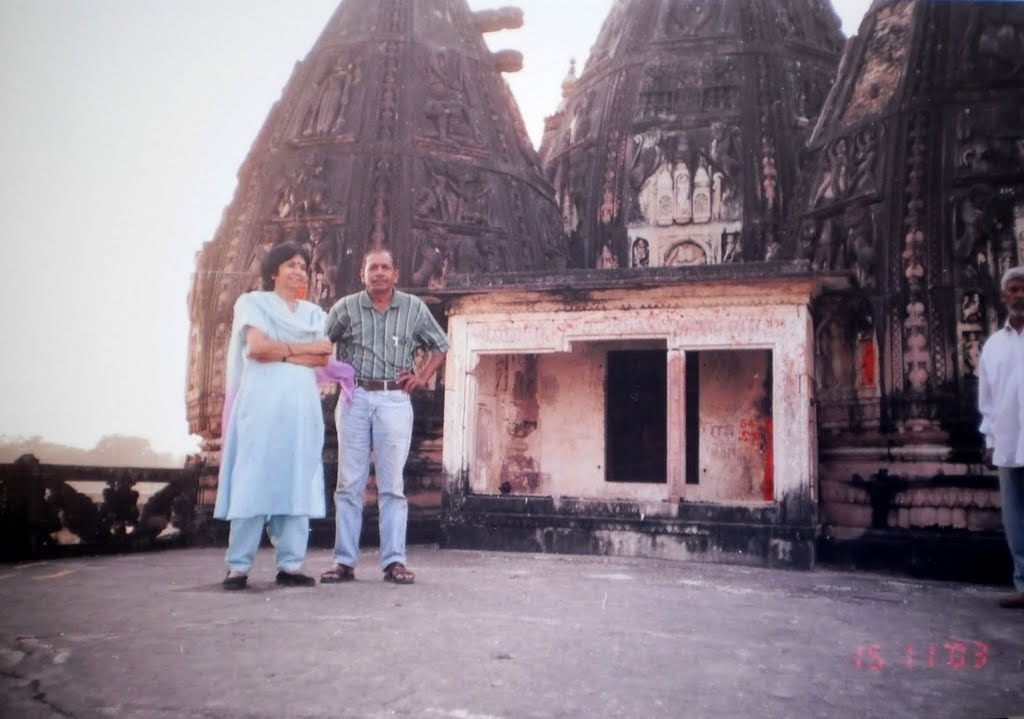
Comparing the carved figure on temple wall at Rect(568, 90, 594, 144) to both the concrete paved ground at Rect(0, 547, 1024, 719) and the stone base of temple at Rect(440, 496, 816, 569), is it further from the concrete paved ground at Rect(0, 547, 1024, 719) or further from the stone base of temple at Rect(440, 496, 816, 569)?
the concrete paved ground at Rect(0, 547, 1024, 719)

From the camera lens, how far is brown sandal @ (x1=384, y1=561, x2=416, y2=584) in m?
5.18

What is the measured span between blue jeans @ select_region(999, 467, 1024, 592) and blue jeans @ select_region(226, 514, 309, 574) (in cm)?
403

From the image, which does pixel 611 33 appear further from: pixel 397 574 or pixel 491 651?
pixel 491 651

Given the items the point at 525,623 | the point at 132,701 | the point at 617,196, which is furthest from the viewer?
the point at 617,196

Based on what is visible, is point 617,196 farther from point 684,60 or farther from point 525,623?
point 525,623

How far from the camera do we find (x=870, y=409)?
28.7 feet

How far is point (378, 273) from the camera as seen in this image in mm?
5496

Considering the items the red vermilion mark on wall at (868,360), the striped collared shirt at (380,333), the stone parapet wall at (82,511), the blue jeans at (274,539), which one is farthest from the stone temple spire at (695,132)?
the blue jeans at (274,539)

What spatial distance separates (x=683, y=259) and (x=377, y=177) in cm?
456

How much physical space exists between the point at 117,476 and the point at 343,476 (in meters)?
3.41

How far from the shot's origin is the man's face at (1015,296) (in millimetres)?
5141

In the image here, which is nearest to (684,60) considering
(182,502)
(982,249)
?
(982,249)

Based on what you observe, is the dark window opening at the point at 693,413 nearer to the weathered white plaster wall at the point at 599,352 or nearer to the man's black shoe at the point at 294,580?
the weathered white plaster wall at the point at 599,352
